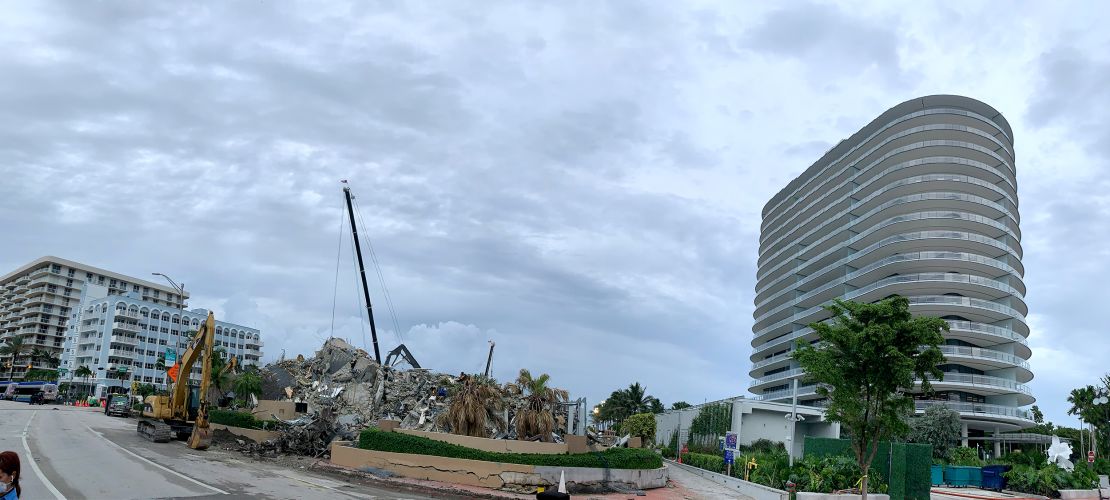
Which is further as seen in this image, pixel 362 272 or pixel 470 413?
pixel 362 272

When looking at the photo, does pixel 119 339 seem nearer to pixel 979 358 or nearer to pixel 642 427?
pixel 642 427

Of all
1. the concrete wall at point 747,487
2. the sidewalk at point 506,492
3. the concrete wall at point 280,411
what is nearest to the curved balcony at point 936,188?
the concrete wall at point 747,487

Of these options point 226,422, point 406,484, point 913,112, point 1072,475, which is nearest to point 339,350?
point 226,422

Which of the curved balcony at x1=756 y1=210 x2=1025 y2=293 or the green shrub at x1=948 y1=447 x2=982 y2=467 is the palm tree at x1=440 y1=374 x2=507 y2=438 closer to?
the green shrub at x1=948 y1=447 x2=982 y2=467

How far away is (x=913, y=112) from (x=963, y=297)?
74.8 ft

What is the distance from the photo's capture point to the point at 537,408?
110 feet

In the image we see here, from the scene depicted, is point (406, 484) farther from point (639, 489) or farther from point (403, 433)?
point (639, 489)

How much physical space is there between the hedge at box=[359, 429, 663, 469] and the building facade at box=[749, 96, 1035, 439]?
55.6 metres

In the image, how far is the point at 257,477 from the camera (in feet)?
86.3

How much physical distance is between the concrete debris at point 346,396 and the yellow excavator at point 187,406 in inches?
116

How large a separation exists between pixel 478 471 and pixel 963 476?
31494mm

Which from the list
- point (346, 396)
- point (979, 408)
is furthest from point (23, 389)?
point (979, 408)

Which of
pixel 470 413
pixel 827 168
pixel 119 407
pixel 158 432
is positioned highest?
pixel 827 168

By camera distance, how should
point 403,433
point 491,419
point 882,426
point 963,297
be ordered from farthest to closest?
1. point 963,297
2. point 491,419
3. point 403,433
4. point 882,426
